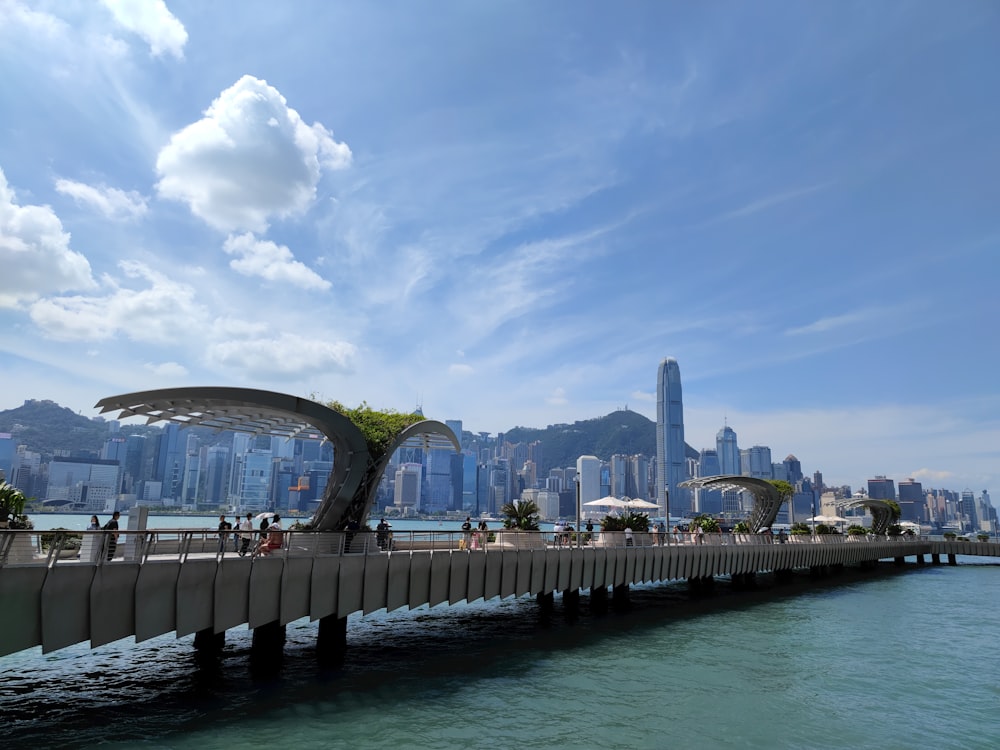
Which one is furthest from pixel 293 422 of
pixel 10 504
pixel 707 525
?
pixel 707 525

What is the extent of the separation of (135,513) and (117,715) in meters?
5.35

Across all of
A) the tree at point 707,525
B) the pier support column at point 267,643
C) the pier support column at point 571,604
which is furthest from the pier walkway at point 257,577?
the tree at point 707,525

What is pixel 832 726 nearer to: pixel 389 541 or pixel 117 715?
pixel 389 541

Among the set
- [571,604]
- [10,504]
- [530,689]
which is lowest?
[530,689]

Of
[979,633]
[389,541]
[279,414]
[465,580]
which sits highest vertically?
[279,414]

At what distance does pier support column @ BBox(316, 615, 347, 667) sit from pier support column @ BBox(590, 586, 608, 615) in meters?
16.5

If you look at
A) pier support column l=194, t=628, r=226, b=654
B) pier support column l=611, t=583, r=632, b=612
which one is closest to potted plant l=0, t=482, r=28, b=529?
pier support column l=194, t=628, r=226, b=654

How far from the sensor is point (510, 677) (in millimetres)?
22172

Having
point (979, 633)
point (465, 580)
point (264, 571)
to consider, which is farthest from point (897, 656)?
point (264, 571)

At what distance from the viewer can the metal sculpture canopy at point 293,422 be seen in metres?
21.1

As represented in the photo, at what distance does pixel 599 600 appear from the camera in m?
36.6

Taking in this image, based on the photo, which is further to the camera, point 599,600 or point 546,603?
point 599,600

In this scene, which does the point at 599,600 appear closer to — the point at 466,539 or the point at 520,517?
the point at 520,517

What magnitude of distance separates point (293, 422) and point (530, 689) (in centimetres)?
1411
